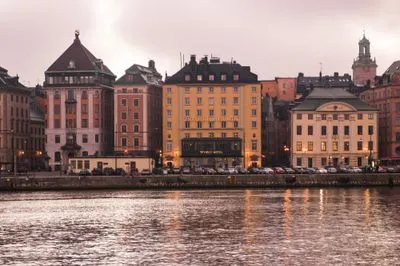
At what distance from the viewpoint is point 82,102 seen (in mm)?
174500

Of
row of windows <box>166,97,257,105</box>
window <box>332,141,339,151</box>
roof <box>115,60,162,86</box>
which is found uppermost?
roof <box>115,60,162,86</box>

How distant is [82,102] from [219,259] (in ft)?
392

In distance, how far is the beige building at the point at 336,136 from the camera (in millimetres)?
170125

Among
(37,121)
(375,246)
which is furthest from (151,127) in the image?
(375,246)

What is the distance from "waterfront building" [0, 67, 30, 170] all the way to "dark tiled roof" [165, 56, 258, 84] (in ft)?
105

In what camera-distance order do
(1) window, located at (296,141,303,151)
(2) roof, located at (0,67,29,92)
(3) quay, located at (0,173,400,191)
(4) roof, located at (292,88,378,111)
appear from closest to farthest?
1. (3) quay, located at (0,173,400,191)
2. (1) window, located at (296,141,303,151)
3. (4) roof, located at (292,88,378,111)
4. (2) roof, located at (0,67,29,92)

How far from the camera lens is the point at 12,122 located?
594 feet

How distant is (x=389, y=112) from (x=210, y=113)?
3511 centimetres

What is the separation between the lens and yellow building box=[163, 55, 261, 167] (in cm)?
17062

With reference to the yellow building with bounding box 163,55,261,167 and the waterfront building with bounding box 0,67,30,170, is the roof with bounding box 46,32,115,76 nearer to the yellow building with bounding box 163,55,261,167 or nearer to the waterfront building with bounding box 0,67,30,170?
the waterfront building with bounding box 0,67,30,170

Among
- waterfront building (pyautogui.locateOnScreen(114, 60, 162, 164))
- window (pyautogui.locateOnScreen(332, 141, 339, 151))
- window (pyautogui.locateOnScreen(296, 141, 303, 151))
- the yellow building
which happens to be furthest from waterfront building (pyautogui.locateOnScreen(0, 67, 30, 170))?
window (pyautogui.locateOnScreen(332, 141, 339, 151))

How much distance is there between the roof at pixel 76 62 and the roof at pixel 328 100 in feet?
128

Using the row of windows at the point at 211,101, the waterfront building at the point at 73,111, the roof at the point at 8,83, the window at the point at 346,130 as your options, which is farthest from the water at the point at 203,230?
the roof at the point at 8,83

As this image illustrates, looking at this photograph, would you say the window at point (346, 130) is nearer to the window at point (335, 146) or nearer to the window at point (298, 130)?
the window at point (335, 146)
